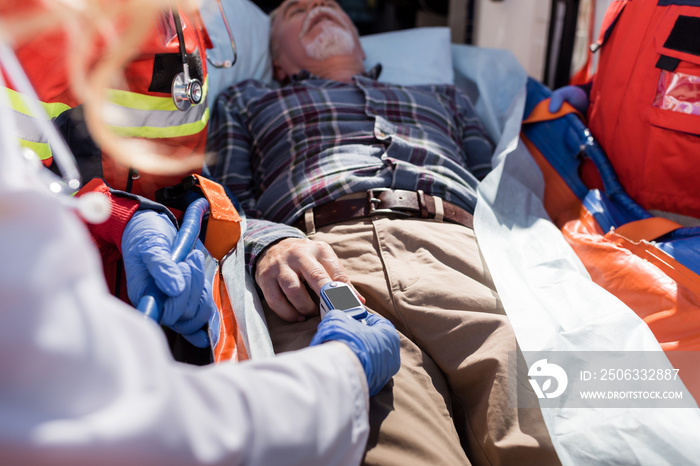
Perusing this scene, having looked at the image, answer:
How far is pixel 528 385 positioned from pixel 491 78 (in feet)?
4.06

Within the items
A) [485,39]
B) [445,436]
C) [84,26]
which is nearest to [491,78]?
[485,39]

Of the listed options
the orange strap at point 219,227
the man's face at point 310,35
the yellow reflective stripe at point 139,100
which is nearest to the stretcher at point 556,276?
the orange strap at point 219,227

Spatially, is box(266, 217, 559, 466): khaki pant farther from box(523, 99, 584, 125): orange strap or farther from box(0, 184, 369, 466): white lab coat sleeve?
box(523, 99, 584, 125): orange strap

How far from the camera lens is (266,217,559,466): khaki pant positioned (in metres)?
0.70

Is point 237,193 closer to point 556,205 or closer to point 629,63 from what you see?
point 556,205

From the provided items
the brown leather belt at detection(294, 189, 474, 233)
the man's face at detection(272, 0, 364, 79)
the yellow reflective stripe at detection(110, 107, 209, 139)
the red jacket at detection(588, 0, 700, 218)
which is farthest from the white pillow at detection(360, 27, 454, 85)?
the yellow reflective stripe at detection(110, 107, 209, 139)

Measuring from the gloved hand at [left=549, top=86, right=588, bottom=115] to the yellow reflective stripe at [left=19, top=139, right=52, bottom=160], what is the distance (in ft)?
3.83

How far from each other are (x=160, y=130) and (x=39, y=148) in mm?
214

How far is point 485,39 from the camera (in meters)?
2.02

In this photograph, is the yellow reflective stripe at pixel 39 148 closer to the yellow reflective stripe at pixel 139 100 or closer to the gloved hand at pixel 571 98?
the yellow reflective stripe at pixel 139 100

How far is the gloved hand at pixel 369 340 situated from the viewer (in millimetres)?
605

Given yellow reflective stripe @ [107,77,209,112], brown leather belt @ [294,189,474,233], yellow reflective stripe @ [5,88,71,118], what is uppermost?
yellow reflective stripe @ [5,88,71,118]

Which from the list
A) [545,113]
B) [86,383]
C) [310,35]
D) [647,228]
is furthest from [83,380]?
[310,35]

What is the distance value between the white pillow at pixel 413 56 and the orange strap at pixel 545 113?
42 cm
